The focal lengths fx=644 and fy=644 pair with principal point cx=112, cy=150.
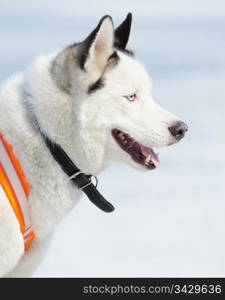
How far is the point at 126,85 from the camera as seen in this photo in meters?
5.95

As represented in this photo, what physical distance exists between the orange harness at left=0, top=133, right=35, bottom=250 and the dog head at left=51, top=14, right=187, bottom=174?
0.59 meters

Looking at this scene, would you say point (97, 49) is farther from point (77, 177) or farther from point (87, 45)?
point (77, 177)

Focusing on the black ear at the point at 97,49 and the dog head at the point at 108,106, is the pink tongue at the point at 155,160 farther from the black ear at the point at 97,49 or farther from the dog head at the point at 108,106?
the black ear at the point at 97,49

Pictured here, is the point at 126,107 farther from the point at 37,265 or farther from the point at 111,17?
the point at 37,265

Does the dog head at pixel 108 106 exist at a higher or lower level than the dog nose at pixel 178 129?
higher

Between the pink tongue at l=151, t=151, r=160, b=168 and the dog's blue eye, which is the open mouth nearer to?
the pink tongue at l=151, t=151, r=160, b=168

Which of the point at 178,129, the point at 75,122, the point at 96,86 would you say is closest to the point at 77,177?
the point at 75,122

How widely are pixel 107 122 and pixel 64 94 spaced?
0.47 meters

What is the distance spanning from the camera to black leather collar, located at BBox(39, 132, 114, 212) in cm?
598

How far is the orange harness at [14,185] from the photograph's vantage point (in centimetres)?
584

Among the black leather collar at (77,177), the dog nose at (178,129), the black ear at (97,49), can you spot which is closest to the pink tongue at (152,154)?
the dog nose at (178,129)

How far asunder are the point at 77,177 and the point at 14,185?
2.02 ft

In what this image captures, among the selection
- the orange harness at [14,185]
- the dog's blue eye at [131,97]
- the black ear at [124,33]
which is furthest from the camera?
the black ear at [124,33]

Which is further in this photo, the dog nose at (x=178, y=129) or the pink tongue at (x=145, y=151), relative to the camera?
the pink tongue at (x=145, y=151)
